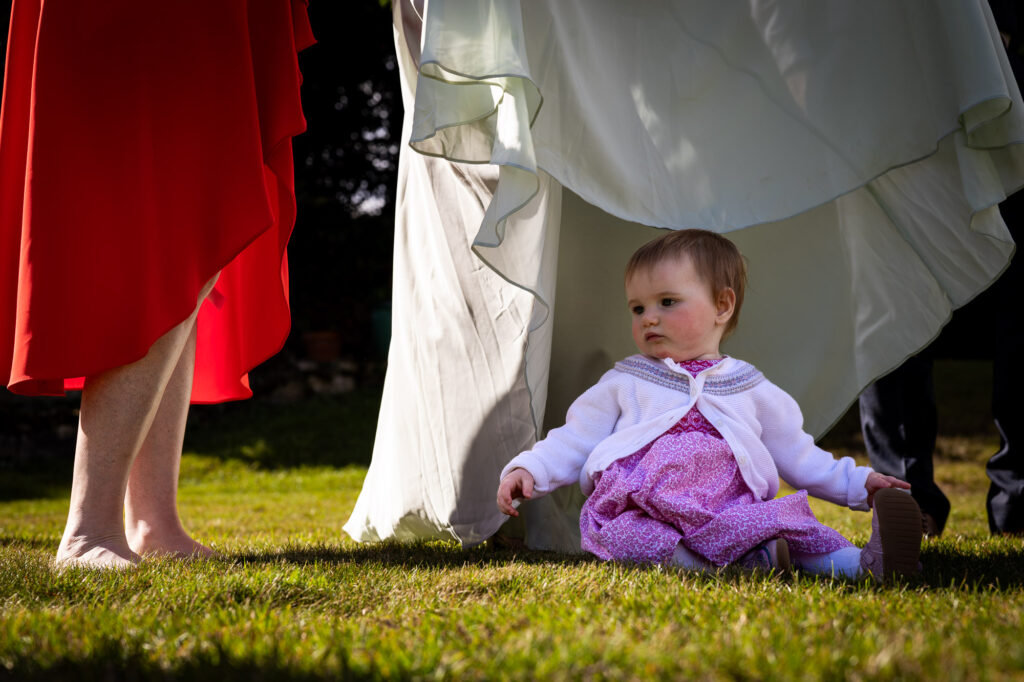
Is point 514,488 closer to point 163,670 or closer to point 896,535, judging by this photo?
point 896,535

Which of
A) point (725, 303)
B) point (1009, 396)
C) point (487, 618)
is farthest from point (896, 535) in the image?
point (1009, 396)

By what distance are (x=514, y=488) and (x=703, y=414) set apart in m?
0.44

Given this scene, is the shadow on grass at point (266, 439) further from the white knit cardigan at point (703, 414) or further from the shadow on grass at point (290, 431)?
the white knit cardigan at point (703, 414)

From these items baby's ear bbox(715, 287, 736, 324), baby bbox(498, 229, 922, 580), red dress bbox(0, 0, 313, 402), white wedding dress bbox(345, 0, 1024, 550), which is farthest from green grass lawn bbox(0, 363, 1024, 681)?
baby's ear bbox(715, 287, 736, 324)

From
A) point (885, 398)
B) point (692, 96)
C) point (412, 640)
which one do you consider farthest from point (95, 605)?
point (885, 398)

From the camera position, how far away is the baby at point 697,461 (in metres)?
1.82

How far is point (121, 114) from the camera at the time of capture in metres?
1.93

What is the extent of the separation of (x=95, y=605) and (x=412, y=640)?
1.95 feet

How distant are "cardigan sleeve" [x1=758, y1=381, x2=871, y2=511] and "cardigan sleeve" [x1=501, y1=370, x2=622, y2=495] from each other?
0.34 metres

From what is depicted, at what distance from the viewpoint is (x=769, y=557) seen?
70.4 inches

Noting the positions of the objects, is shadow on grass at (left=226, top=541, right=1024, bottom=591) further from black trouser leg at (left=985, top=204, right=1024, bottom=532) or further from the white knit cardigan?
black trouser leg at (left=985, top=204, right=1024, bottom=532)

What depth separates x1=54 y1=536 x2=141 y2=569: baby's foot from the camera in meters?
1.82

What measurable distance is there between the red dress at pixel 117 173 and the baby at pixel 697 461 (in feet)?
2.77

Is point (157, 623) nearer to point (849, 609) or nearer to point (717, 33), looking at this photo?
point (849, 609)
